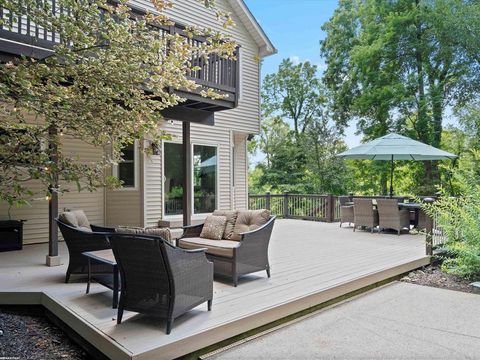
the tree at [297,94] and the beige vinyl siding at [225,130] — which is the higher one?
the tree at [297,94]

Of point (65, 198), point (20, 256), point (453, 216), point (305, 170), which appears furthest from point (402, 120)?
point (20, 256)

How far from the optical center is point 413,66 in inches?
650

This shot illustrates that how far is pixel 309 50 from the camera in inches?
887

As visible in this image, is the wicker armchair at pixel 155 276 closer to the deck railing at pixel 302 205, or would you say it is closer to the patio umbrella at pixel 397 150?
the patio umbrella at pixel 397 150

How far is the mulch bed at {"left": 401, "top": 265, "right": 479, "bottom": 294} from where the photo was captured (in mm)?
5098

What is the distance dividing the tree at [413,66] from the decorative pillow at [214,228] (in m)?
13.3

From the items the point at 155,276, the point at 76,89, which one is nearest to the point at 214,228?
the point at 155,276

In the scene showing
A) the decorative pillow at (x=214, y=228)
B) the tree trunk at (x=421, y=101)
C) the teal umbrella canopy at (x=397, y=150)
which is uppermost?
the tree trunk at (x=421, y=101)

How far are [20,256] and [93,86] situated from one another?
398 cm

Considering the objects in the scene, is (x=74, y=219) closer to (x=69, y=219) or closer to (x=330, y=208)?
(x=69, y=219)

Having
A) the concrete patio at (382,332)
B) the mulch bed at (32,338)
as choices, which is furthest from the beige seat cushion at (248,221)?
the mulch bed at (32,338)

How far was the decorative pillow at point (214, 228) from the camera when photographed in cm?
513

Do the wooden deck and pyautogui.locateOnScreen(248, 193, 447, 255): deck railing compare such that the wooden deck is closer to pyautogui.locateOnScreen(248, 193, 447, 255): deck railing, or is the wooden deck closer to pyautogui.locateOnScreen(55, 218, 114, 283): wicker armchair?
pyautogui.locateOnScreen(55, 218, 114, 283): wicker armchair

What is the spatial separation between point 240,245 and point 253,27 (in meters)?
7.69
